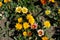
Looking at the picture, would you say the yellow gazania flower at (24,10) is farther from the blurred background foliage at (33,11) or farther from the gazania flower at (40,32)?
the gazania flower at (40,32)

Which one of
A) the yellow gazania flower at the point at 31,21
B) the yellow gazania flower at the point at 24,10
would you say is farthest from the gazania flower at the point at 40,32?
the yellow gazania flower at the point at 24,10

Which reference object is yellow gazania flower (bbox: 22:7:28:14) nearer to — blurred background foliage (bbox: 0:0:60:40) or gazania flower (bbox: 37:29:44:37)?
blurred background foliage (bbox: 0:0:60:40)

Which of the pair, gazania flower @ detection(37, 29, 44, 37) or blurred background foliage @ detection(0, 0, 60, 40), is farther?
blurred background foliage @ detection(0, 0, 60, 40)

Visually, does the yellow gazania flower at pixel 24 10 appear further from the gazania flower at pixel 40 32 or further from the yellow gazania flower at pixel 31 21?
the gazania flower at pixel 40 32

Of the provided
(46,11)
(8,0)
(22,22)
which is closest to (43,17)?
(46,11)

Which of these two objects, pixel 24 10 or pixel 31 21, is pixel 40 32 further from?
pixel 24 10

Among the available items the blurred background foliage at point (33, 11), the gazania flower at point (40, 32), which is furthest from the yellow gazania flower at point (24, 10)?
the gazania flower at point (40, 32)

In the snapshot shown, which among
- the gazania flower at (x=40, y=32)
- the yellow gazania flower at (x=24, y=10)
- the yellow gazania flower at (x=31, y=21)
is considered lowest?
the gazania flower at (x=40, y=32)

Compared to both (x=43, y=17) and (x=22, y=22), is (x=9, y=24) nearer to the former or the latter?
(x=22, y=22)

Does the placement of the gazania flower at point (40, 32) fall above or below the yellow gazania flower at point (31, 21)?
below

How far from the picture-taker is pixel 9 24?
136 inches

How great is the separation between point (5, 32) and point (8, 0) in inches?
19.6

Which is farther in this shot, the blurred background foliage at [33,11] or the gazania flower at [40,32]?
the blurred background foliage at [33,11]

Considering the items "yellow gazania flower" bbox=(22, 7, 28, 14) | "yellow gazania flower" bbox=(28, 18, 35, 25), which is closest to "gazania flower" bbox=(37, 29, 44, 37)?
"yellow gazania flower" bbox=(28, 18, 35, 25)
